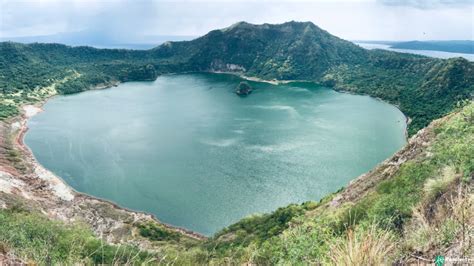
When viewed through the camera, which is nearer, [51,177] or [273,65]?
[51,177]

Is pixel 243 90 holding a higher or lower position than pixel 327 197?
higher

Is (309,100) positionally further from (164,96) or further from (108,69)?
(108,69)

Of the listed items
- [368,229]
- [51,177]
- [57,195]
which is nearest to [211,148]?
[51,177]

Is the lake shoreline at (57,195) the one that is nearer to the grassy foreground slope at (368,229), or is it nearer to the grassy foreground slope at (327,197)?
the grassy foreground slope at (327,197)

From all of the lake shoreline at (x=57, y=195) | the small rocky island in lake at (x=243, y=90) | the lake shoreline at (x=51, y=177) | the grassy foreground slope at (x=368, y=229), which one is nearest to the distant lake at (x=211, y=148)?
the lake shoreline at (x=51, y=177)

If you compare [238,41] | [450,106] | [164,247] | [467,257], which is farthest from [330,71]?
[467,257]

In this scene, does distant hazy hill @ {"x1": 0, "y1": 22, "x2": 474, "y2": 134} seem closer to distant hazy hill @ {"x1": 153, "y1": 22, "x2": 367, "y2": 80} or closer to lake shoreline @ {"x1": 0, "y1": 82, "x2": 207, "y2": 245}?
distant hazy hill @ {"x1": 153, "y1": 22, "x2": 367, "y2": 80}

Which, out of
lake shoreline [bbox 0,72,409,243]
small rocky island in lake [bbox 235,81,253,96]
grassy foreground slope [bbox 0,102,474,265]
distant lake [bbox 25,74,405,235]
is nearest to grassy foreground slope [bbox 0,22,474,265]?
grassy foreground slope [bbox 0,102,474,265]

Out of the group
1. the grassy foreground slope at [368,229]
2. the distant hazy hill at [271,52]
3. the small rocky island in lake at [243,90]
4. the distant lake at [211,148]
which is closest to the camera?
the grassy foreground slope at [368,229]

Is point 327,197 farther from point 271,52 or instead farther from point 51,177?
point 271,52
